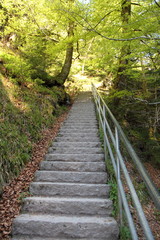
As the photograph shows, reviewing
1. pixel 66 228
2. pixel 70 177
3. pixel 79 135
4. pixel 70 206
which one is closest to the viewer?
pixel 66 228

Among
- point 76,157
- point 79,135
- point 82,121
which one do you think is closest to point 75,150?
point 76,157

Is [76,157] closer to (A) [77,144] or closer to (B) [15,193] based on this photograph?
(A) [77,144]

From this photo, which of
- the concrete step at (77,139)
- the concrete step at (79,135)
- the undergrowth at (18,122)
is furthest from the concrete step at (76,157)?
the concrete step at (79,135)

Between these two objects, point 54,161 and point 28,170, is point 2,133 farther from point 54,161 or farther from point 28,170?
point 54,161

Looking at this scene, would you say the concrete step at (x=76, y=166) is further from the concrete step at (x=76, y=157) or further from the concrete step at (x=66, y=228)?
the concrete step at (x=66, y=228)

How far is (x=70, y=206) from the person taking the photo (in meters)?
2.93

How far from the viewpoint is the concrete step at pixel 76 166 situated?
394 cm

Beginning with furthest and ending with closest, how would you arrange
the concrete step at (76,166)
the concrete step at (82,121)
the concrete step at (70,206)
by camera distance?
1. the concrete step at (82,121)
2. the concrete step at (76,166)
3. the concrete step at (70,206)

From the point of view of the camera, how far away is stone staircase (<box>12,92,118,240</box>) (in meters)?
2.51

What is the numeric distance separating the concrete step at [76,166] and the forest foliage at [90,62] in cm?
69

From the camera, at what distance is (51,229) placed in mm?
2531

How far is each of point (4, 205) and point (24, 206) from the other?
36cm

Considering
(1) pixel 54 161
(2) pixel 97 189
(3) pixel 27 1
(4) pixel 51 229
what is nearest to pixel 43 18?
(3) pixel 27 1

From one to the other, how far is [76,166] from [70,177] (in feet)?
1.20
